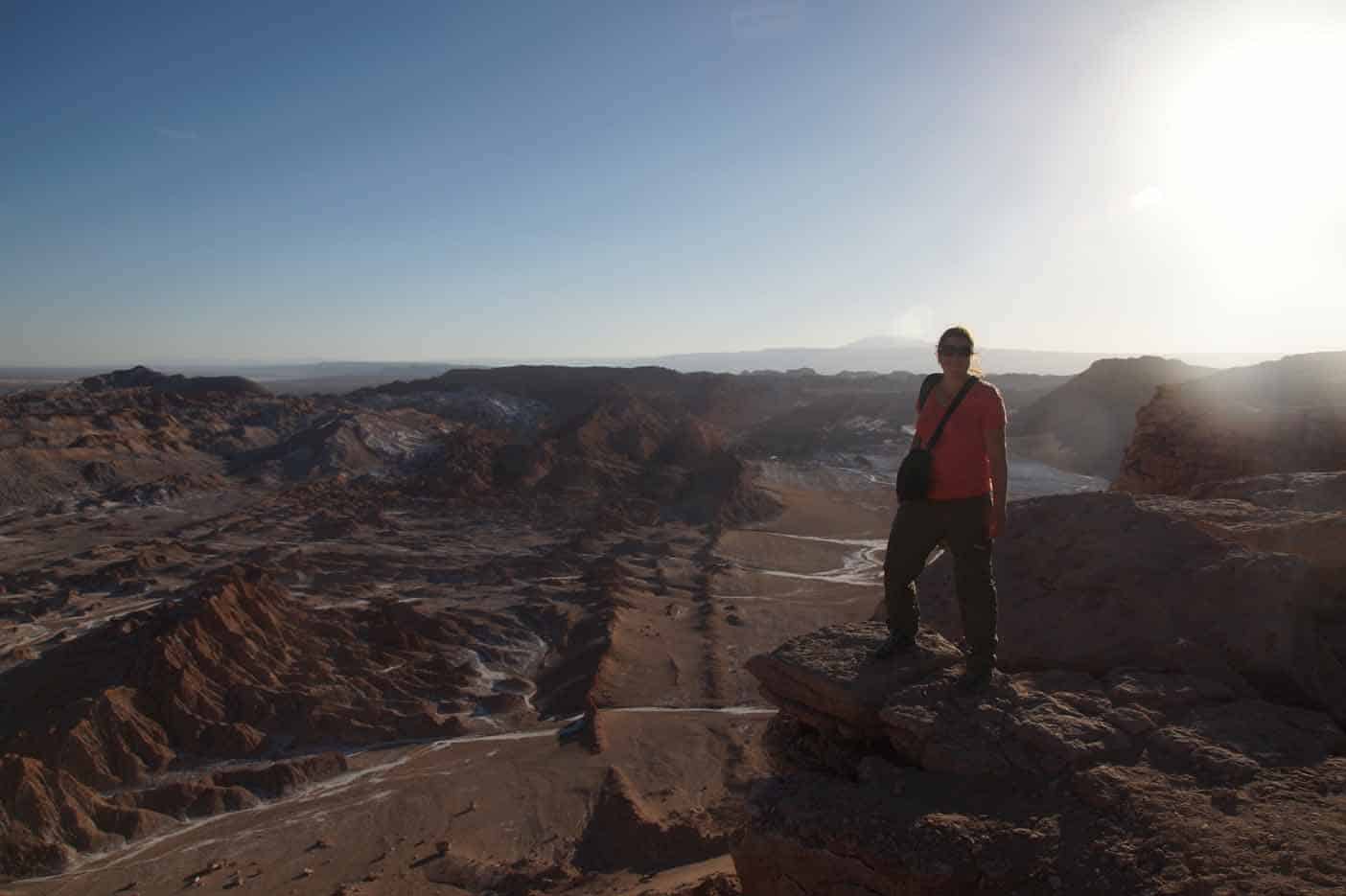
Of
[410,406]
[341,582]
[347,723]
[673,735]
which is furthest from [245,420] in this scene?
[673,735]

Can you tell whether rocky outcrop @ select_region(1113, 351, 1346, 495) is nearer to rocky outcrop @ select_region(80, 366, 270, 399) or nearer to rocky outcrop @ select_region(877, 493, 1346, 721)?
rocky outcrop @ select_region(877, 493, 1346, 721)

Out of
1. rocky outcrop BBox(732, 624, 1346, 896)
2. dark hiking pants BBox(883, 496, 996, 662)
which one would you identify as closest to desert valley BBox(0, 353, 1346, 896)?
rocky outcrop BBox(732, 624, 1346, 896)

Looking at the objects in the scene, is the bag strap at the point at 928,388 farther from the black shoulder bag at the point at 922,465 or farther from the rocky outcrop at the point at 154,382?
the rocky outcrop at the point at 154,382

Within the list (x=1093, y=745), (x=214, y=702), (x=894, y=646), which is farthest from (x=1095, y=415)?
(x=1093, y=745)

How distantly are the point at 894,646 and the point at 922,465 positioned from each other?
2.85 ft

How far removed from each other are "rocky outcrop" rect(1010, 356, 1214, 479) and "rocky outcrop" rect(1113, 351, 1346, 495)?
975 inches

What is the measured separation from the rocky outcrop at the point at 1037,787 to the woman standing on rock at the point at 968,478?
0.29 meters

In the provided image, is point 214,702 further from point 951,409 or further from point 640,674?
point 951,409

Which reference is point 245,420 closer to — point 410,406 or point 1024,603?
point 410,406

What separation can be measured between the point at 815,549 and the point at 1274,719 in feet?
73.2

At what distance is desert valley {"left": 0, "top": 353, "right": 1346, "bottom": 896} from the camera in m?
3.16

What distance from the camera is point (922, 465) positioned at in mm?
3684

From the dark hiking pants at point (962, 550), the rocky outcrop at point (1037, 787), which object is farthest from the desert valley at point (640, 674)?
the dark hiking pants at point (962, 550)

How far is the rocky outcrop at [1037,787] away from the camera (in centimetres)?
274
